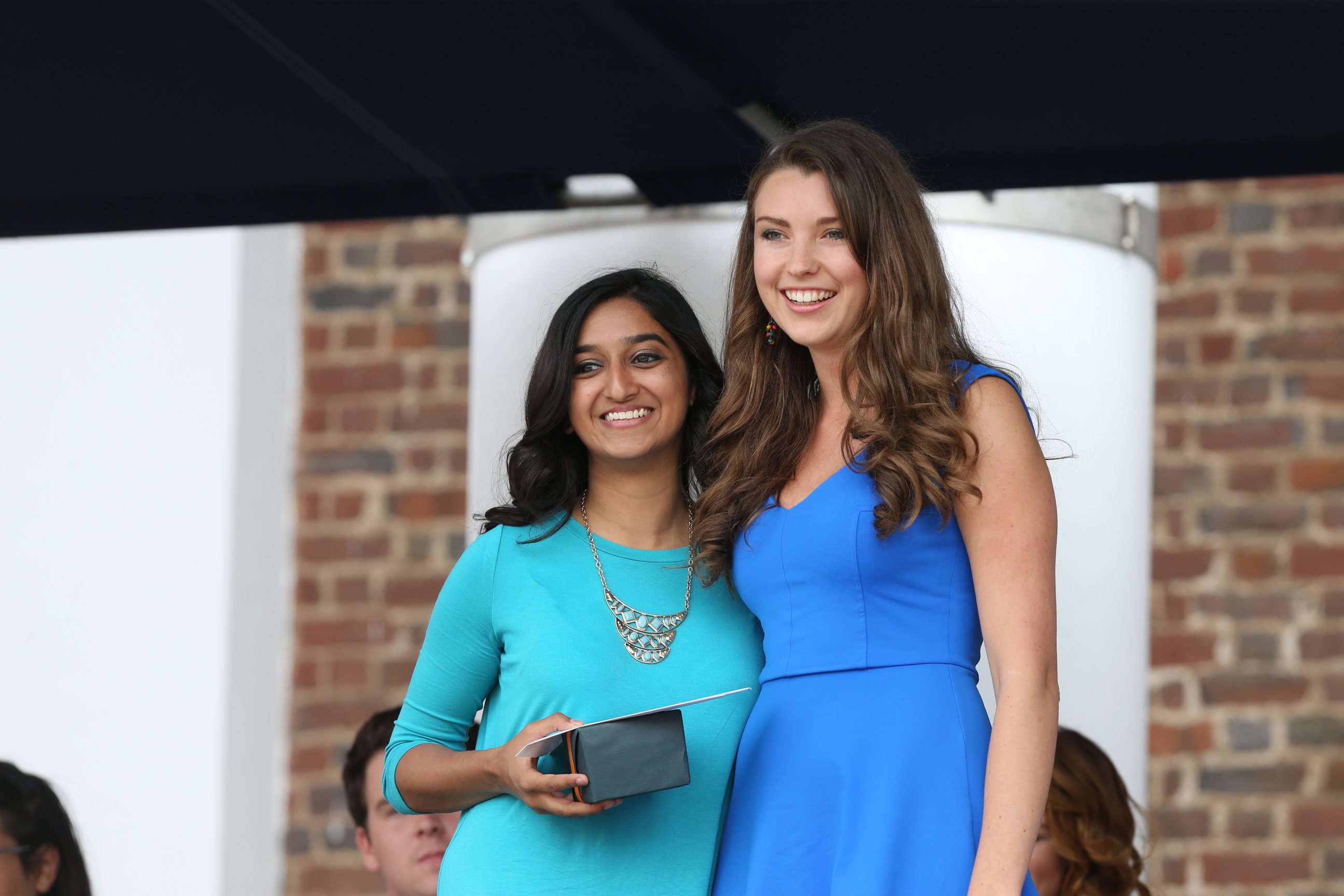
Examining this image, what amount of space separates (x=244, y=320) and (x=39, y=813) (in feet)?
4.87

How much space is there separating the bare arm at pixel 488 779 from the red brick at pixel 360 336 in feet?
8.49

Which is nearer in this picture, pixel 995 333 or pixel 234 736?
pixel 995 333

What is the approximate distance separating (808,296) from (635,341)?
377 millimetres

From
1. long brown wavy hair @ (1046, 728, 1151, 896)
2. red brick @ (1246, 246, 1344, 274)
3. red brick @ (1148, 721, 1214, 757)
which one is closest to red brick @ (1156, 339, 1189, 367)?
red brick @ (1246, 246, 1344, 274)

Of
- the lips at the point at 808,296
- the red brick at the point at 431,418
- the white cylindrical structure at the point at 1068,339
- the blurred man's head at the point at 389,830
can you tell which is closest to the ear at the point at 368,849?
the blurred man's head at the point at 389,830

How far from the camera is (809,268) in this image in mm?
1979

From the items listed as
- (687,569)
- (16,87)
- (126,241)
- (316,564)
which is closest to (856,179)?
(687,569)

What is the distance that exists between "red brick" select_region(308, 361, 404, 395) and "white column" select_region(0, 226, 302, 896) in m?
0.51

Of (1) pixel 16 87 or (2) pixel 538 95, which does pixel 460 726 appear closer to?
(2) pixel 538 95

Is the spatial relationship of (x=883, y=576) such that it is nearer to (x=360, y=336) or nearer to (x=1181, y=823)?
(x=1181, y=823)

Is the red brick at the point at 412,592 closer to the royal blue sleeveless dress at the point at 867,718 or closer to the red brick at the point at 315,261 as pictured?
the red brick at the point at 315,261

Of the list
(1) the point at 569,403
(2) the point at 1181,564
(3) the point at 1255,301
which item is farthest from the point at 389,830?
(3) the point at 1255,301

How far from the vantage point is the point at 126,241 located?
3773 millimetres

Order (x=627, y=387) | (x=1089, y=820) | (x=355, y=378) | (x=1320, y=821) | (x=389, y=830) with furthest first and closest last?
(x=355, y=378)
(x=1320, y=821)
(x=389, y=830)
(x=1089, y=820)
(x=627, y=387)
